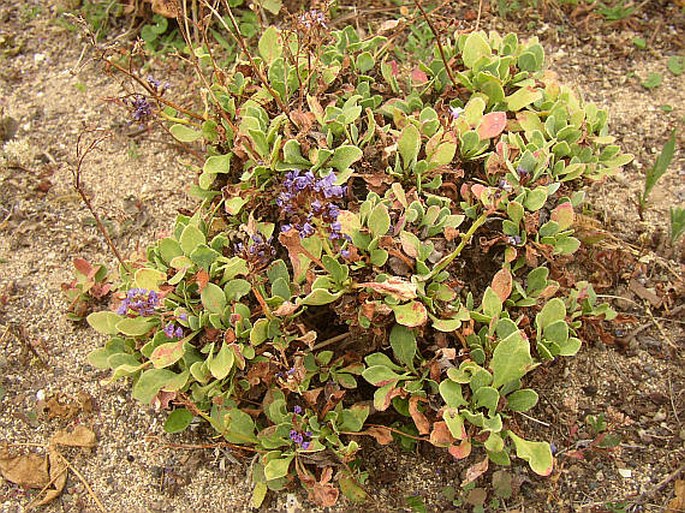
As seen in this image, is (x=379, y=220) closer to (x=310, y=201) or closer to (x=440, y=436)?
(x=310, y=201)

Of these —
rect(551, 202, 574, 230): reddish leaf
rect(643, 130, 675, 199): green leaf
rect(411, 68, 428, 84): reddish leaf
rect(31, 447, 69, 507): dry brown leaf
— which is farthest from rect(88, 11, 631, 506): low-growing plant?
rect(31, 447, 69, 507): dry brown leaf

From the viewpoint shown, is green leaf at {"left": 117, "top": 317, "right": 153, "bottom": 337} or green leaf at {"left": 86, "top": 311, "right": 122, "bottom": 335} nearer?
green leaf at {"left": 117, "top": 317, "right": 153, "bottom": 337}

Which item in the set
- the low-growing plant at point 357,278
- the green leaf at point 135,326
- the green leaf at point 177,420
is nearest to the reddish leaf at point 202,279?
the low-growing plant at point 357,278

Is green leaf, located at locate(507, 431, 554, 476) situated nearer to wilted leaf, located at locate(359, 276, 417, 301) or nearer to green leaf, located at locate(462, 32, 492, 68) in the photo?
wilted leaf, located at locate(359, 276, 417, 301)

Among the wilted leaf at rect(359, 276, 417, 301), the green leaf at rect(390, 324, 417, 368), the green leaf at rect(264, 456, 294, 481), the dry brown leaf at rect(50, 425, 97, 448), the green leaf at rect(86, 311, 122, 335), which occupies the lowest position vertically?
the dry brown leaf at rect(50, 425, 97, 448)

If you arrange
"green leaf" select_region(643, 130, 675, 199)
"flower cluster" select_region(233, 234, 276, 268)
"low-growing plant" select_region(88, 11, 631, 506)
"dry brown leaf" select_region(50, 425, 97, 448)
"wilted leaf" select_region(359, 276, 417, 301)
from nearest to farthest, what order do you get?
"wilted leaf" select_region(359, 276, 417, 301)
"low-growing plant" select_region(88, 11, 631, 506)
"flower cluster" select_region(233, 234, 276, 268)
"dry brown leaf" select_region(50, 425, 97, 448)
"green leaf" select_region(643, 130, 675, 199)

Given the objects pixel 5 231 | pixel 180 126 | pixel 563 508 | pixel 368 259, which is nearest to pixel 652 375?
pixel 563 508

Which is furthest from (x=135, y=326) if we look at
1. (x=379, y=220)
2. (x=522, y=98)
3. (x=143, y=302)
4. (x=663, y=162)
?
(x=663, y=162)
